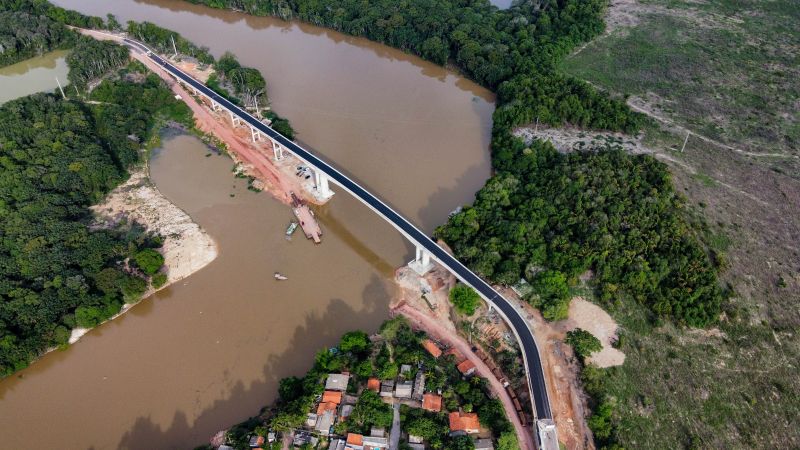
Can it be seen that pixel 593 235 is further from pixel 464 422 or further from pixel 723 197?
pixel 464 422

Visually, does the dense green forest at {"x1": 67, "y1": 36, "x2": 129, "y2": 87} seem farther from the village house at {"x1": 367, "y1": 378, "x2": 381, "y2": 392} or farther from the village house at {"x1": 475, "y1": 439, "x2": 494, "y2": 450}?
the village house at {"x1": 475, "y1": 439, "x2": 494, "y2": 450}

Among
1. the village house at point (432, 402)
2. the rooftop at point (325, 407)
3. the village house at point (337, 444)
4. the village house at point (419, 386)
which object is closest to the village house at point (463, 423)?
the village house at point (432, 402)

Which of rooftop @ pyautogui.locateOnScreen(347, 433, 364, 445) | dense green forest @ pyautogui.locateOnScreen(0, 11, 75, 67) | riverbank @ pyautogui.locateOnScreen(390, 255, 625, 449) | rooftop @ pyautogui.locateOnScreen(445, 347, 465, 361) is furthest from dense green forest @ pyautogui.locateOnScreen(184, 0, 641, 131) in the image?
rooftop @ pyautogui.locateOnScreen(347, 433, 364, 445)

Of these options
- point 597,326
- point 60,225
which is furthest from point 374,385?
point 60,225

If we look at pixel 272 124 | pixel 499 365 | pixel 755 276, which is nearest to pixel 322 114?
pixel 272 124

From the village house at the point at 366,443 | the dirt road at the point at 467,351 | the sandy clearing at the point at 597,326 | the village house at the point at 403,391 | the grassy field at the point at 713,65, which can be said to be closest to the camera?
the village house at the point at 366,443

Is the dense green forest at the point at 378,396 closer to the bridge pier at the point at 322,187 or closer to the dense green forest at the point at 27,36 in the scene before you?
the bridge pier at the point at 322,187
